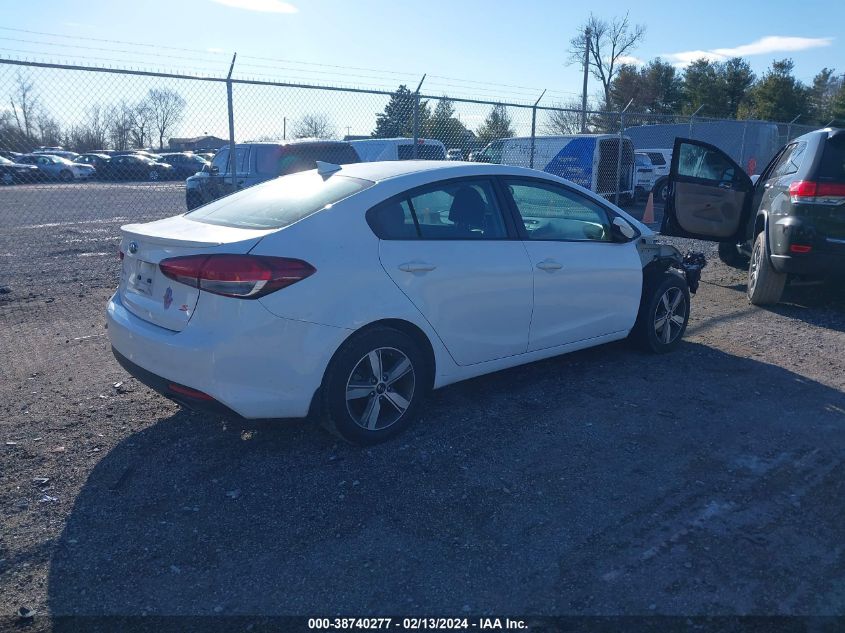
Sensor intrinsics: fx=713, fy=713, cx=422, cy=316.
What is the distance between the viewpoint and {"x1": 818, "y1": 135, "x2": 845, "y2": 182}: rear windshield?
22.3ft

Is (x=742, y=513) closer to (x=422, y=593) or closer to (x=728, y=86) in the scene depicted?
(x=422, y=593)

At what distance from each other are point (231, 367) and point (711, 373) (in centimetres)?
380

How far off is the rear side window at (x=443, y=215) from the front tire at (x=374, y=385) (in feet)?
2.06

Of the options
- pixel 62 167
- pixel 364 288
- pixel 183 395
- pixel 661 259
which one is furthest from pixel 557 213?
pixel 62 167

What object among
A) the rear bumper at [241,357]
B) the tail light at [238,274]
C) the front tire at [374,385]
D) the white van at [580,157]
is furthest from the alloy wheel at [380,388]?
the white van at [580,157]

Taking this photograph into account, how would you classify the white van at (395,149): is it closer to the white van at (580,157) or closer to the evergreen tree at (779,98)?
the white van at (580,157)

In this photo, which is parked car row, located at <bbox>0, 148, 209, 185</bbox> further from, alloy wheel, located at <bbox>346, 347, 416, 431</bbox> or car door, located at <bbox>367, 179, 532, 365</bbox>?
alloy wheel, located at <bbox>346, 347, 416, 431</bbox>

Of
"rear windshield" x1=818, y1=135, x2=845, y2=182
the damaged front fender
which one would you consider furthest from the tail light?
"rear windshield" x1=818, y1=135, x2=845, y2=182

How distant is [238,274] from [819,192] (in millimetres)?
5802

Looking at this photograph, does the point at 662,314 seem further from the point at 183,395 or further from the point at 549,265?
the point at 183,395

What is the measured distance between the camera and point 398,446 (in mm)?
4176

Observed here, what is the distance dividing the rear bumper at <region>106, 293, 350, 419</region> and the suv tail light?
528 cm

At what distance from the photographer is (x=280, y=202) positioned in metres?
4.29

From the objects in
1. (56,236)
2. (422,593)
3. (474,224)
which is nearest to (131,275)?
(474,224)
